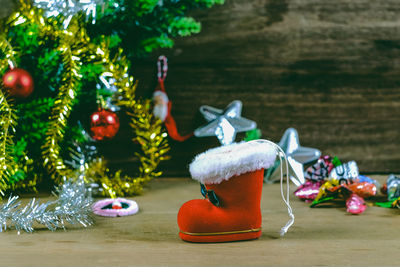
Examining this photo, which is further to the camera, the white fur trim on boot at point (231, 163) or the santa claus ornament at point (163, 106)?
the santa claus ornament at point (163, 106)

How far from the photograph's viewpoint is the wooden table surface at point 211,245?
0.52 meters

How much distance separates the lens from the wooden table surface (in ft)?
1.69

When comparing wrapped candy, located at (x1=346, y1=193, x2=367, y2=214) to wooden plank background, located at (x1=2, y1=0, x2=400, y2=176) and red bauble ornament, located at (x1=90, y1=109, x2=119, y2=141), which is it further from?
red bauble ornament, located at (x1=90, y1=109, x2=119, y2=141)

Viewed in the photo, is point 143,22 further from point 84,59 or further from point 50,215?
point 50,215

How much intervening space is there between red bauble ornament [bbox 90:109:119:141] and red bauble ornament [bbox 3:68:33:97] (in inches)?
6.1

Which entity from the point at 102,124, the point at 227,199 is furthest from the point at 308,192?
the point at 102,124

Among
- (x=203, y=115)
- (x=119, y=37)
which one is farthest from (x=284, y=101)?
(x=119, y=37)

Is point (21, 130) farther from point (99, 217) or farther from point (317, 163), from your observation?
point (317, 163)

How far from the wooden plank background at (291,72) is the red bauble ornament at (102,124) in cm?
20

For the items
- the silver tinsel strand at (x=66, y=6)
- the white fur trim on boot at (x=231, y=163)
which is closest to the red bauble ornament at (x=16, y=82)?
the silver tinsel strand at (x=66, y=6)

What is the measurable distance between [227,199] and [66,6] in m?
0.49

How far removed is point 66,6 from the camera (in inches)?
31.0

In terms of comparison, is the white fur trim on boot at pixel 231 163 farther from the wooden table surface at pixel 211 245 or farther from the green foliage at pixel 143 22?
the green foliage at pixel 143 22

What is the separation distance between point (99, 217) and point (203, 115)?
1.44 feet
